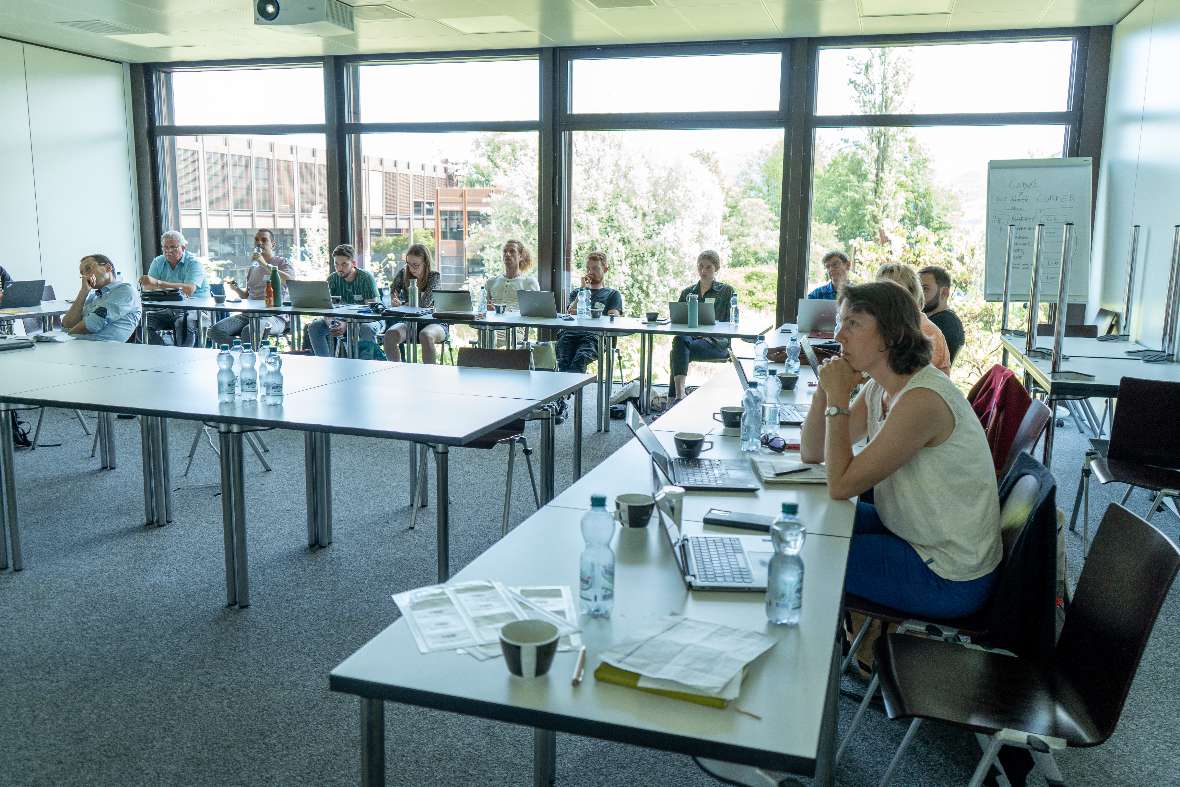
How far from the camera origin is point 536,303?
7.08m

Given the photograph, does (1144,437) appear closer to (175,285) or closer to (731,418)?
(731,418)

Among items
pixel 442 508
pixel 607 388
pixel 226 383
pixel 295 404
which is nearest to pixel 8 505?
pixel 226 383

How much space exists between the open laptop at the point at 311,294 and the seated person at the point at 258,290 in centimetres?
18

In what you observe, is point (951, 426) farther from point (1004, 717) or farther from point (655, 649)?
point (655, 649)

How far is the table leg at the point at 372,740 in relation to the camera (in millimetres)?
1510

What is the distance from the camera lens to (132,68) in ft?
32.6

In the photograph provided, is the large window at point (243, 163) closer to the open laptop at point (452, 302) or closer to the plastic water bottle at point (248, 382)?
the open laptop at point (452, 302)

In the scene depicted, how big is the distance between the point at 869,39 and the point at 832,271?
2.11m

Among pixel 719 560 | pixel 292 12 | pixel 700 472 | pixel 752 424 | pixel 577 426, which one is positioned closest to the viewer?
pixel 719 560

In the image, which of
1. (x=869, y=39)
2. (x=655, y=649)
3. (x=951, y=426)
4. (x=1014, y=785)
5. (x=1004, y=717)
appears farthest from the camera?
(x=869, y=39)

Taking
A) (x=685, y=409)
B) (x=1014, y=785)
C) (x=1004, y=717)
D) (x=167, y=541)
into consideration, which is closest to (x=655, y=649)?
(x=1004, y=717)

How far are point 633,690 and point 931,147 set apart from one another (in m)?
7.41

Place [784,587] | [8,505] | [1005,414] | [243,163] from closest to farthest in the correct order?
[784,587] → [1005,414] → [8,505] → [243,163]

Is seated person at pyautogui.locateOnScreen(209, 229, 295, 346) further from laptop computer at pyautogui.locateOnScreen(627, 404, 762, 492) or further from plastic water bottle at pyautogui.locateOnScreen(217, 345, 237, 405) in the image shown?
laptop computer at pyautogui.locateOnScreen(627, 404, 762, 492)
